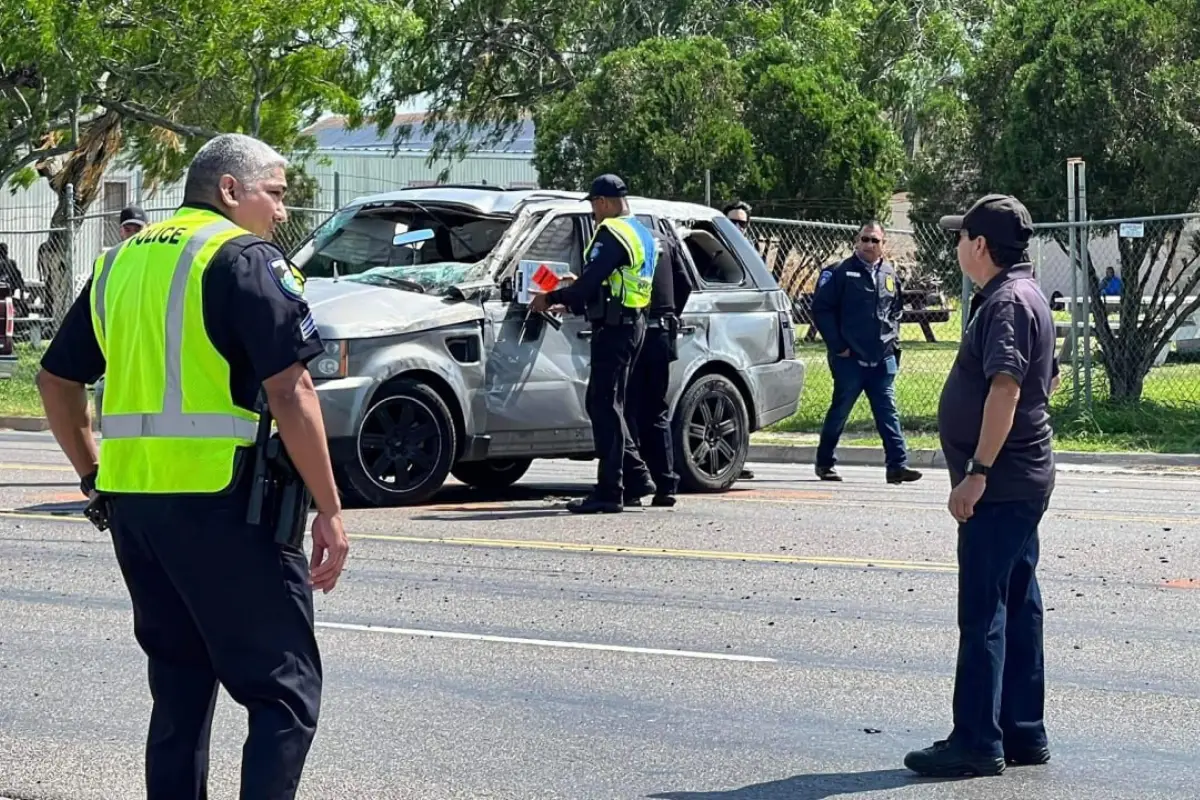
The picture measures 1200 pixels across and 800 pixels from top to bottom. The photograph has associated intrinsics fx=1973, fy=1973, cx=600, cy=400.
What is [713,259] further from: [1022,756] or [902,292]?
[1022,756]

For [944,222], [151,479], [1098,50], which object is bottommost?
[151,479]

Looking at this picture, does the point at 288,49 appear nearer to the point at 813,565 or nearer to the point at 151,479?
the point at 813,565

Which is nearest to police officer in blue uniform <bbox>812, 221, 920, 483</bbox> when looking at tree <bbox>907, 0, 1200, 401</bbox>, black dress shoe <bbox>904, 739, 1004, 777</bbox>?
tree <bbox>907, 0, 1200, 401</bbox>

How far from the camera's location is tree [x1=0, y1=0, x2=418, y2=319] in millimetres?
25750

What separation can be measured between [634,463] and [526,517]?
2.42ft

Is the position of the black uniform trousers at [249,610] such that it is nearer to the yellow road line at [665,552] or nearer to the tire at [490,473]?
the yellow road line at [665,552]

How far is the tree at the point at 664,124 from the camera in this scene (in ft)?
115

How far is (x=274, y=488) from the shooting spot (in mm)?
4391

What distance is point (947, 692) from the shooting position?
23.1ft

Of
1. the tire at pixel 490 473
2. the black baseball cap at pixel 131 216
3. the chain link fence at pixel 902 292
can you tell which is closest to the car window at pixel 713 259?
the tire at pixel 490 473

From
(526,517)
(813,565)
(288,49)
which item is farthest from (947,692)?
(288,49)

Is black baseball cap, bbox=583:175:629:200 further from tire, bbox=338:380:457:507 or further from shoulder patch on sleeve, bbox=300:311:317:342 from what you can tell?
shoulder patch on sleeve, bbox=300:311:317:342

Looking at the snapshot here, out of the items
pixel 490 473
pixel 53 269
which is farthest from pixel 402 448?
pixel 53 269

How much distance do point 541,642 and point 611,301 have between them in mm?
3881
